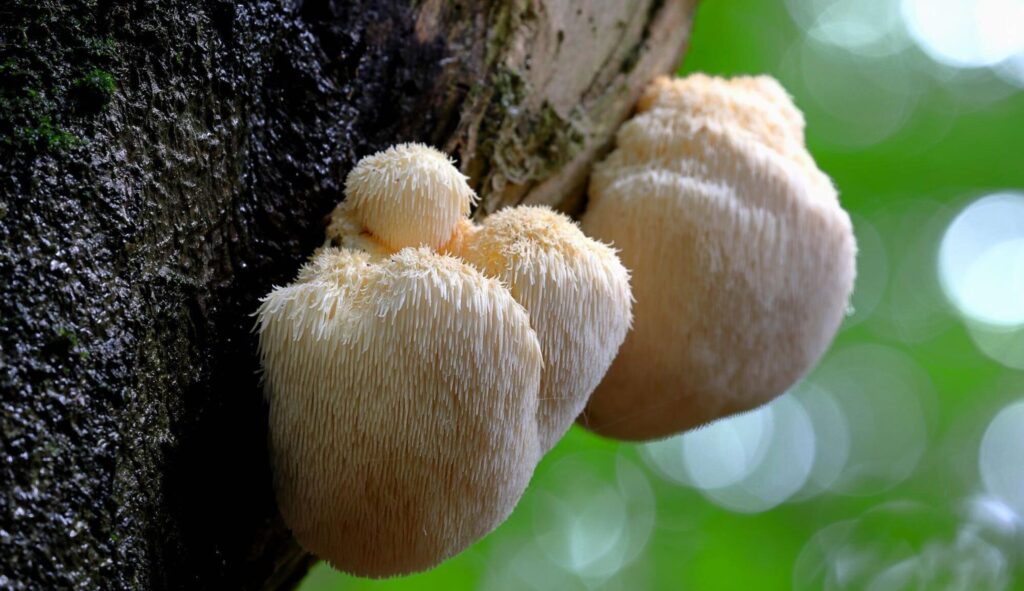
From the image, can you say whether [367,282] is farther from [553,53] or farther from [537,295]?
[553,53]

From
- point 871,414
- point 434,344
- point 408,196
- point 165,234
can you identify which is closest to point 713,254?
point 408,196

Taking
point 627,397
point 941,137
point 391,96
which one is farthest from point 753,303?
point 941,137

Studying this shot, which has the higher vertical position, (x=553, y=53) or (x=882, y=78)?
(x=553, y=53)

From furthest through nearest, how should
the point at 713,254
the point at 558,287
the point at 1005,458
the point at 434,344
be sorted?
the point at 1005,458 → the point at 713,254 → the point at 558,287 → the point at 434,344

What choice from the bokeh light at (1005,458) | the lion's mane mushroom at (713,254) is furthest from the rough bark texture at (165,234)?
the bokeh light at (1005,458)

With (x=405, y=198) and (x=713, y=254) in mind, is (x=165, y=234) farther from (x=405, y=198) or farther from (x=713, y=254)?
(x=713, y=254)

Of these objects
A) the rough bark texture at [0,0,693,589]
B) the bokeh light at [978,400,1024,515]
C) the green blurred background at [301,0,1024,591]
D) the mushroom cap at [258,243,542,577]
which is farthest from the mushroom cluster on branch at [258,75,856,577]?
the bokeh light at [978,400,1024,515]

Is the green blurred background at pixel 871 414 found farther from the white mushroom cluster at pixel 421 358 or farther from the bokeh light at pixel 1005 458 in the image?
the white mushroom cluster at pixel 421 358
